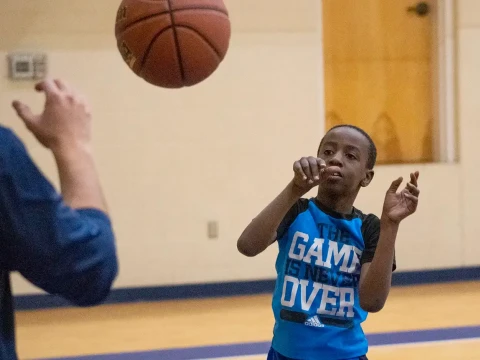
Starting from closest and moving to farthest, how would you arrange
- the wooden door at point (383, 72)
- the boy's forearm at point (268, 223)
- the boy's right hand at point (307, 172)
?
the boy's right hand at point (307, 172) → the boy's forearm at point (268, 223) → the wooden door at point (383, 72)

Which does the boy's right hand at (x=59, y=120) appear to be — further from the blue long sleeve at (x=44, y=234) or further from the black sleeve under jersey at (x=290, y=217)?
the black sleeve under jersey at (x=290, y=217)

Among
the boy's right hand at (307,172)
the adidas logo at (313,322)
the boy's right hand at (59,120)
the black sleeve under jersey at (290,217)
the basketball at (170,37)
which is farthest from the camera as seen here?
the basketball at (170,37)

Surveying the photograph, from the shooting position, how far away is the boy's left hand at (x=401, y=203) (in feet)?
6.90

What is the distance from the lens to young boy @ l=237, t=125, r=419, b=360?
2.12 m

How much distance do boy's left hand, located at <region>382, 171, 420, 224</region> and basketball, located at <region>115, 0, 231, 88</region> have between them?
992 millimetres

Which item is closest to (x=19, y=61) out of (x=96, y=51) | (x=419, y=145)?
(x=96, y=51)

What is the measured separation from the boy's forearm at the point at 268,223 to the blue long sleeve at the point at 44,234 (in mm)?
1148

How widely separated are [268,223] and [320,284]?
11.3 inches

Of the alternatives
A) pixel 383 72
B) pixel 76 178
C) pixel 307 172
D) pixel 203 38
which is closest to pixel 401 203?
pixel 307 172

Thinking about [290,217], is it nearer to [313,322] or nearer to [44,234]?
[313,322]

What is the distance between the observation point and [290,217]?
7.66 ft

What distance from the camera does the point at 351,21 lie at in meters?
5.84

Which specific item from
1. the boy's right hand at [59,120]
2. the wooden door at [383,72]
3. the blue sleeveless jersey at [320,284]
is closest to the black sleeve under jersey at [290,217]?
the blue sleeveless jersey at [320,284]

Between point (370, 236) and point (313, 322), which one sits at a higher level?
point (370, 236)
